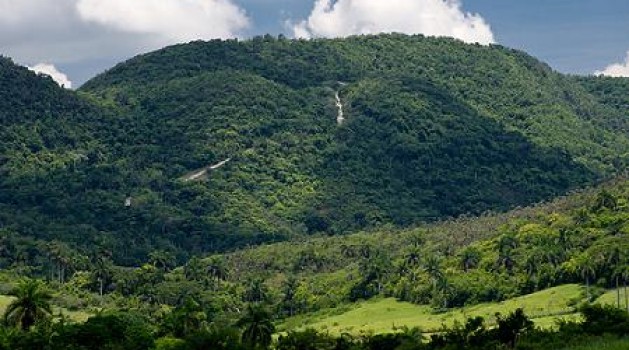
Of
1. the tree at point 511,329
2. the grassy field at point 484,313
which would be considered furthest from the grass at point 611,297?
the tree at point 511,329

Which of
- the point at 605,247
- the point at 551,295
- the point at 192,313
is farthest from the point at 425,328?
the point at 192,313

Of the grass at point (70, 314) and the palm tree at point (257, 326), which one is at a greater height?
the grass at point (70, 314)

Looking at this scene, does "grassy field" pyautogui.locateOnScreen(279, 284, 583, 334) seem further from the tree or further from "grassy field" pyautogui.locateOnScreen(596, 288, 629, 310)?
the tree

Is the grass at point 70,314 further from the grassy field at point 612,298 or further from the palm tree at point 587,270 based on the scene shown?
the grassy field at point 612,298

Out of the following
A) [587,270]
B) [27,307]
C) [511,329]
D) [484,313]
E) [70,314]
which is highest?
[587,270]

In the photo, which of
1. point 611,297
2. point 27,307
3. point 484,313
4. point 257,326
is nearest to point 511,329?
point 257,326

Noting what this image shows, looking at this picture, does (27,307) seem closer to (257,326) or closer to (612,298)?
(257,326)

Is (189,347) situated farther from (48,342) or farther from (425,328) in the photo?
(425,328)

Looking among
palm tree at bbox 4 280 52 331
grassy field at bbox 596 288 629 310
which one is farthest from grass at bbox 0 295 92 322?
grassy field at bbox 596 288 629 310

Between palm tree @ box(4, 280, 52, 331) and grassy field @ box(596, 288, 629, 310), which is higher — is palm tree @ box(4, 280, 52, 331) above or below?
above

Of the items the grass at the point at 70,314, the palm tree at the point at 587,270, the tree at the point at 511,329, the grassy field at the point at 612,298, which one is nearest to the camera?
the tree at the point at 511,329

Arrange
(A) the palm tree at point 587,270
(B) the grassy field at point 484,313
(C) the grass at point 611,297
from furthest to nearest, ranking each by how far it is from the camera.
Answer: (A) the palm tree at point 587,270
(B) the grassy field at point 484,313
(C) the grass at point 611,297
